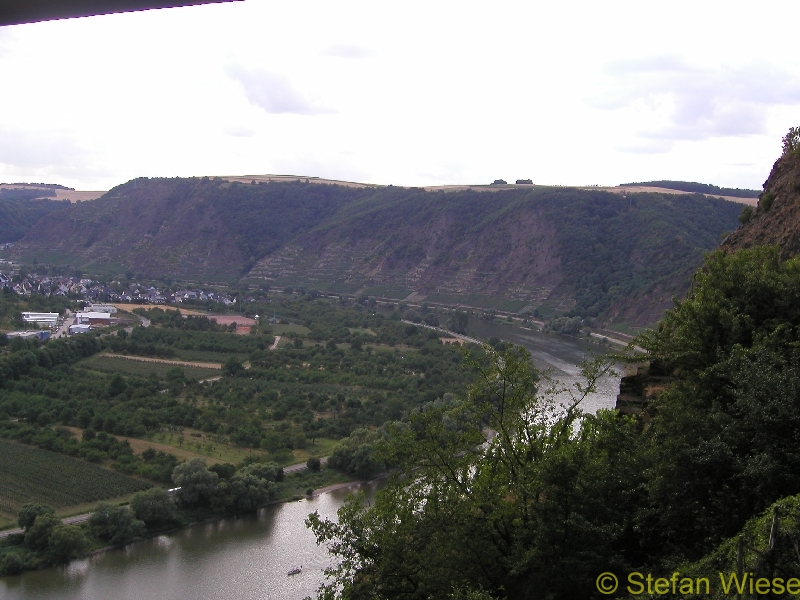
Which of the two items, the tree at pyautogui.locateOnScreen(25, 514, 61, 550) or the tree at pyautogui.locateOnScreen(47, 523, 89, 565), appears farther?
the tree at pyautogui.locateOnScreen(25, 514, 61, 550)

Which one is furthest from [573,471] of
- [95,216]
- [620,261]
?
[95,216]

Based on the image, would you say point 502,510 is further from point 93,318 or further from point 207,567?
point 93,318

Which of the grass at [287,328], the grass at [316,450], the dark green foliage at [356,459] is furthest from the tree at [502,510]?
the grass at [287,328]

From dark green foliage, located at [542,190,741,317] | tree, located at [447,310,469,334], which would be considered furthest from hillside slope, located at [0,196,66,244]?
tree, located at [447,310,469,334]

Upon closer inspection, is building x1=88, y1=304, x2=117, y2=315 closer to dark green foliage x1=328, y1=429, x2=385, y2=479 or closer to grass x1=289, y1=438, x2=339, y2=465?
grass x1=289, y1=438, x2=339, y2=465

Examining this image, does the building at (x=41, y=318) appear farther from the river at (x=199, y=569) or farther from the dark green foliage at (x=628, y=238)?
the dark green foliage at (x=628, y=238)

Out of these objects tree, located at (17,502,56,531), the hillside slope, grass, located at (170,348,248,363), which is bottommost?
grass, located at (170,348,248,363)
